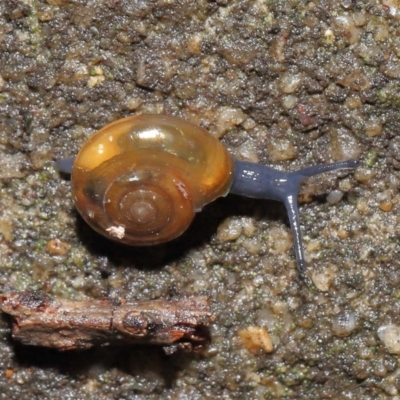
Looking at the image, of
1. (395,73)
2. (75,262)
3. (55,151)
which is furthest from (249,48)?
(75,262)

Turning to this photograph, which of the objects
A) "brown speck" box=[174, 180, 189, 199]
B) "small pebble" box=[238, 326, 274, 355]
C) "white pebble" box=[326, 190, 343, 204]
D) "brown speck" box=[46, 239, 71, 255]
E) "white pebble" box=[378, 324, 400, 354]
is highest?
"brown speck" box=[174, 180, 189, 199]

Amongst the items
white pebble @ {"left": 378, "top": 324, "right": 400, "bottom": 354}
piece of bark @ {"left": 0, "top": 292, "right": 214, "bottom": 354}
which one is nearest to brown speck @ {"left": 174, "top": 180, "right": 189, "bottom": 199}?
piece of bark @ {"left": 0, "top": 292, "right": 214, "bottom": 354}

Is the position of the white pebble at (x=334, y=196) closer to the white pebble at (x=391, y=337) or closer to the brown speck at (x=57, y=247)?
the white pebble at (x=391, y=337)

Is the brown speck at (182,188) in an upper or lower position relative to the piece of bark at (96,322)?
upper

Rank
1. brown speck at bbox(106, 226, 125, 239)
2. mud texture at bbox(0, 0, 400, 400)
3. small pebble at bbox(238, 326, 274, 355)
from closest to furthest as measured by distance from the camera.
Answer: brown speck at bbox(106, 226, 125, 239)
mud texture at bbox(0, 0, 400, 400)
small pebble at bbox(238, 326, 274, 355)

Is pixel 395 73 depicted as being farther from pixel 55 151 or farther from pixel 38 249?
pixel 38 249

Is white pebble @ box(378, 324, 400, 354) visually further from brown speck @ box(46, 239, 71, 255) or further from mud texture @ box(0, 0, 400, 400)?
brown speck @ box(46, 239, 71, 255)

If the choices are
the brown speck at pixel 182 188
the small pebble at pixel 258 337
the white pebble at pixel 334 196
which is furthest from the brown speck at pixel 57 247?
the white pebble at pixel 334 196
